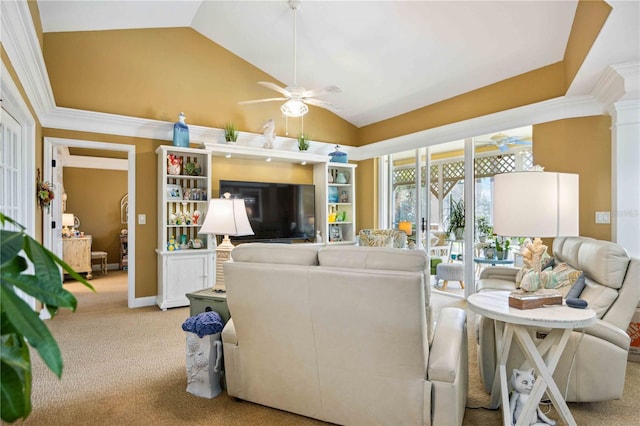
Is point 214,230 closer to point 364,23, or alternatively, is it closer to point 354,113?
point 364,23

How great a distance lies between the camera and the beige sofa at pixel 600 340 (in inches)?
85.9

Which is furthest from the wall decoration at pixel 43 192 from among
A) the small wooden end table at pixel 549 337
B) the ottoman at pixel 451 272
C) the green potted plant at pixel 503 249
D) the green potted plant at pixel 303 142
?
the green potted plant at pixel 503 249

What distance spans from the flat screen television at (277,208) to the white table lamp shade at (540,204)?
4016 millimetres

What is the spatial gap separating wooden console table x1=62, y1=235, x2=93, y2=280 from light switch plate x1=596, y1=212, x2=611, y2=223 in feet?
26.2

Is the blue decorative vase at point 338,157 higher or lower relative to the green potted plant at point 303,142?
lower

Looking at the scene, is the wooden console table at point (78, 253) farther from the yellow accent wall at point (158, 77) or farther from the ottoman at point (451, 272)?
the ottoman at point (451, 272)

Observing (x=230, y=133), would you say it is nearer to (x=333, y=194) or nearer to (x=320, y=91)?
(x=320, y=91)

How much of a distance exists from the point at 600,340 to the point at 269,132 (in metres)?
4.59

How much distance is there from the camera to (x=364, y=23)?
424 centimetres

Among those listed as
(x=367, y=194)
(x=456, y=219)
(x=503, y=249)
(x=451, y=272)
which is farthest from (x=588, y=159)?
(x=367, y=194)

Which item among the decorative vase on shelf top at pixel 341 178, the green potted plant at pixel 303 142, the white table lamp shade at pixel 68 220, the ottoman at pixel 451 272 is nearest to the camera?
the ottoman at pixel 451 272

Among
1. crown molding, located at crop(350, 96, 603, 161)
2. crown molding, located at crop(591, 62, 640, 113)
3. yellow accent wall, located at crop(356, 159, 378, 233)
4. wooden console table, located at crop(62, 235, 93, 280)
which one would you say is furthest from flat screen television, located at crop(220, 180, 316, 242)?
crown molding, located at crop(591, 62, 640, 113)

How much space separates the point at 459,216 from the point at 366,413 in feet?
13.2

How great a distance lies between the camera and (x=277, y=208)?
5.80m
